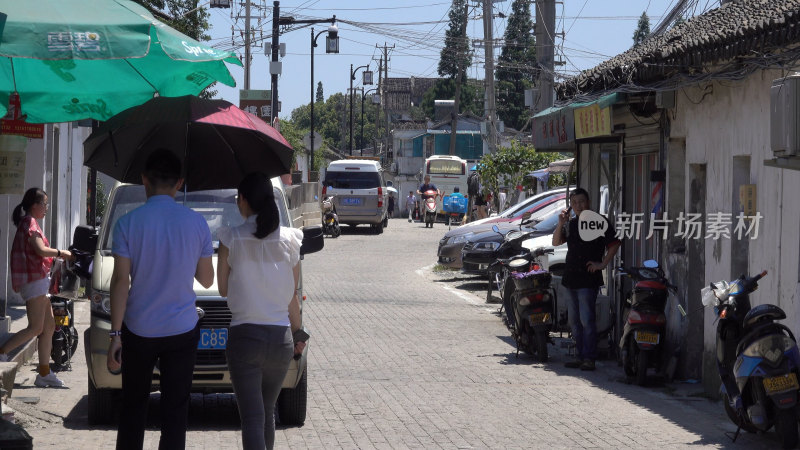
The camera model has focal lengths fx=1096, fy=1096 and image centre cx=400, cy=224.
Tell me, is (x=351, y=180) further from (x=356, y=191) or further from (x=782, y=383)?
(x=782, y=383)

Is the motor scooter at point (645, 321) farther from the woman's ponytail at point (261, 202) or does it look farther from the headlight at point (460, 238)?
the headlight at point (460, 238)

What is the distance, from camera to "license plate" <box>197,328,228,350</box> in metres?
8.67

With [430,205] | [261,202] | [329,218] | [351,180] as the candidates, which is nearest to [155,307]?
[261,202]

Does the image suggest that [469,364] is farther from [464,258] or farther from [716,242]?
[464,258]

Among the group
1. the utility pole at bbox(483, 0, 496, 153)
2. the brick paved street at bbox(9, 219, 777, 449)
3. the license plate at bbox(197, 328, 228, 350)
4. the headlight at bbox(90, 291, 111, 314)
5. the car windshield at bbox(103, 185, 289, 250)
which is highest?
the utility pole at bbox(483, 0, 496, 153)

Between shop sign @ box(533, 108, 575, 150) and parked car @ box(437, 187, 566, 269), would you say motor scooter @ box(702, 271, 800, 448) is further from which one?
parked car @ box(437, 187, 566, 269)

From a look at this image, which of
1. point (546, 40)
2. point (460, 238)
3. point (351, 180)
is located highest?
point (546, 40)

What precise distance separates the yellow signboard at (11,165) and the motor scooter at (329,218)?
25.9 meters

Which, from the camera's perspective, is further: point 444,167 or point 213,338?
point 444,167

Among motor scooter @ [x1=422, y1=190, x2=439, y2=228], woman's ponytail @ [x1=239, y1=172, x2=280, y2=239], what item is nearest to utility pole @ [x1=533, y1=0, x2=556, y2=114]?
woman's ponytail @ [x1=239, y1=172, x2=280, y2=239]

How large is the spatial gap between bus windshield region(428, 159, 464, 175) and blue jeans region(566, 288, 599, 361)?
43.4 m

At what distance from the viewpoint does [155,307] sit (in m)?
6.21

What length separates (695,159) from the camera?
11891 mm

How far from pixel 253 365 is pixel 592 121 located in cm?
807
